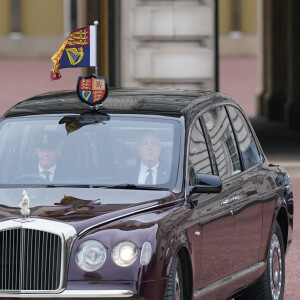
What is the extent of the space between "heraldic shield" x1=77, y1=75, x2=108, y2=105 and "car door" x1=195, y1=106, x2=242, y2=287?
662 millimetres

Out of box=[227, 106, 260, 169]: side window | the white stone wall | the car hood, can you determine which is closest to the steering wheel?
the car hood

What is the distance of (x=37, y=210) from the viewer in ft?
23.3

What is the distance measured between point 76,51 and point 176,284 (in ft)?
6.73

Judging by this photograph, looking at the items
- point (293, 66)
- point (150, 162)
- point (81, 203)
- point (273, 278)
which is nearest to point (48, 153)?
point (150, 162)

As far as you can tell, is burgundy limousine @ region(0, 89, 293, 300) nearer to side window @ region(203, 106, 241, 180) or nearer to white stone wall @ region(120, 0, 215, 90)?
side window @ region(203, 106, 241, 180)

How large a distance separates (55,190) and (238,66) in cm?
5072

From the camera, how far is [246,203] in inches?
342

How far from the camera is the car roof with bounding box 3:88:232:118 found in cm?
829

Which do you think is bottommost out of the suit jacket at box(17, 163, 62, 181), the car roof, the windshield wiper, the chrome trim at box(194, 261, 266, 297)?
the chrome trim at box(194, 261, 266, 297)

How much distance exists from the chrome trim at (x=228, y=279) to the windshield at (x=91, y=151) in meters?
0.62

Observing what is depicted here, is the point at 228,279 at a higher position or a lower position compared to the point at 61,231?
lower

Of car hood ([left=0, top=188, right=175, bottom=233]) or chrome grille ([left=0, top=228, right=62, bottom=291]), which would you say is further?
car hood ([left=0, top=188, right=175, bottom=233])

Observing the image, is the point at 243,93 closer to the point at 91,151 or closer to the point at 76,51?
the point at 76,51

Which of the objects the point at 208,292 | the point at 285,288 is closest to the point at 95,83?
the point at 208,292
